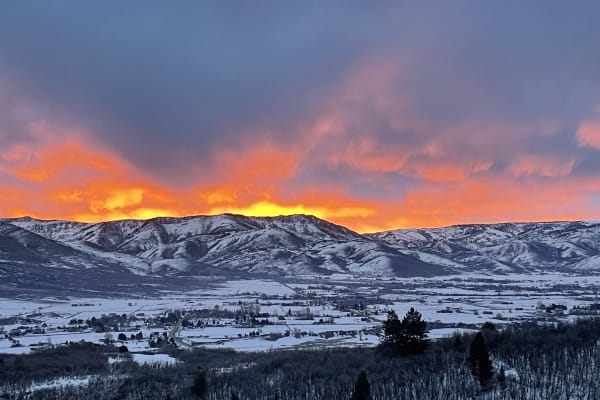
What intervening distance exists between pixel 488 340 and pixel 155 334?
90.7m

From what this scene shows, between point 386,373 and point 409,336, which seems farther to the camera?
point 409,336

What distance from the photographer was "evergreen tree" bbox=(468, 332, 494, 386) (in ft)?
202

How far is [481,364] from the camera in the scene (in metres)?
62.4

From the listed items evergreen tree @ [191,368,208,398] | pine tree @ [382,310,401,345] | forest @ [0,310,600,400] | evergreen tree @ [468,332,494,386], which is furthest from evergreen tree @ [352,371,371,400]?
pine tree @ [382,310,401,345]

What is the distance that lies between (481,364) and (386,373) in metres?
12.5

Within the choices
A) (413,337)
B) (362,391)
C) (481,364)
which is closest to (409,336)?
(413,337)

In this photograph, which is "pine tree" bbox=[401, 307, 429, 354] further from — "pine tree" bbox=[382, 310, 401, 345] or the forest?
"pine tree" bbox=[382, 310, 401, 345]

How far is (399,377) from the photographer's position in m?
68.5

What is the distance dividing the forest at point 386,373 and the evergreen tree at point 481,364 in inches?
4.1

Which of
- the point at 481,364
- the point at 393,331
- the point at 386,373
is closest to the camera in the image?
the point at 481,364

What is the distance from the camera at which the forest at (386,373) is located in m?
60.4

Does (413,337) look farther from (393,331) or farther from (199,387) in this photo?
Answer: (199,387)

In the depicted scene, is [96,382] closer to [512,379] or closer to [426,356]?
[426,356]

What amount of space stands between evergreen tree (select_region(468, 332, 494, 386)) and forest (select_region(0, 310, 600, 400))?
103 millimetres
